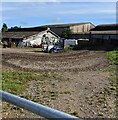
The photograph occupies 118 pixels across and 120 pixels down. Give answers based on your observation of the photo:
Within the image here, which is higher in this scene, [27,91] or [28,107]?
[28,107]

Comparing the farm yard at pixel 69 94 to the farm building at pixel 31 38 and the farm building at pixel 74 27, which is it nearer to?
the farm building at pixel 31 38

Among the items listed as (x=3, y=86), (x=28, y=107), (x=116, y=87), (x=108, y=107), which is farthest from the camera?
(x=116, y=87)

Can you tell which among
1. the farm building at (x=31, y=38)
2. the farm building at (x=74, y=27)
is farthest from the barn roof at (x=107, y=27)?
the farm building at (x=31, y=38)

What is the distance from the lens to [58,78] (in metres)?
16.3

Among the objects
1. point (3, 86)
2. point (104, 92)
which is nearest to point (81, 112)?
point (104, 92)

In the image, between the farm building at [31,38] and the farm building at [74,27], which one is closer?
the farm building at [31,38]

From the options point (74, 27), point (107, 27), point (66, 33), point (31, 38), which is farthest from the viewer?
point (74, 27)

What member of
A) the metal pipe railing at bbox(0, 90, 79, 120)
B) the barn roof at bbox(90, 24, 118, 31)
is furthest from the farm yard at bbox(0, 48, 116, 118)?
the barn roof at bbox(90, 24, 118, 31)

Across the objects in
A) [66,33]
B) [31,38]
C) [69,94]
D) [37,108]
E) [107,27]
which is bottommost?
[69,94]

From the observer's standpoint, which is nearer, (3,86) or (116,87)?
(3,86)

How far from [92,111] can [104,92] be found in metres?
3.50

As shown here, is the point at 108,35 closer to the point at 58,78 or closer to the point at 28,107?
the point at 58,78

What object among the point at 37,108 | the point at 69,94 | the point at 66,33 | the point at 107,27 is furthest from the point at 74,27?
the point at 37,108

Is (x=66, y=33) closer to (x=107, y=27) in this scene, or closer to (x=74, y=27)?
(x=74, y=27)
